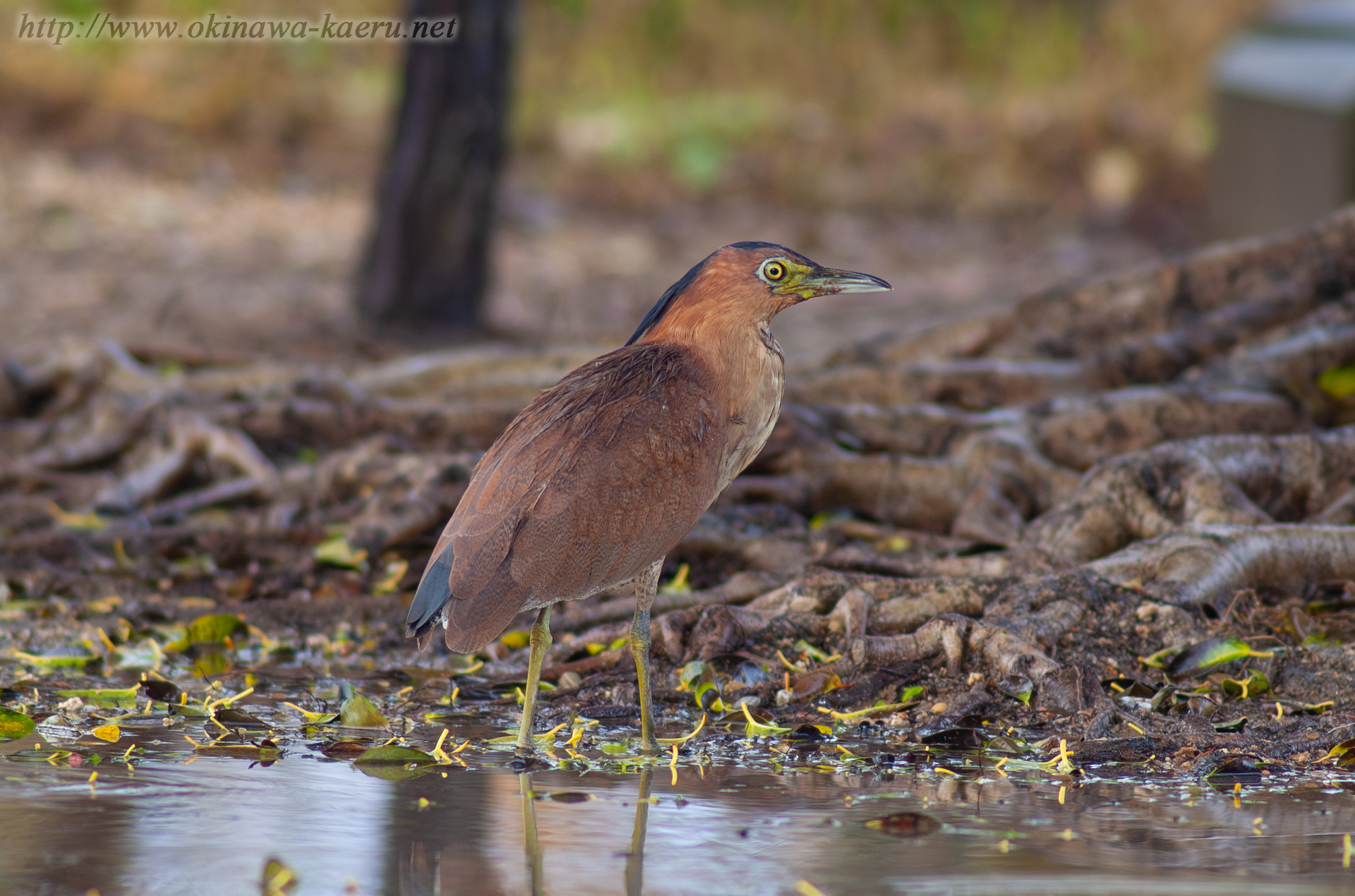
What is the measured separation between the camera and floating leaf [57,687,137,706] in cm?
431

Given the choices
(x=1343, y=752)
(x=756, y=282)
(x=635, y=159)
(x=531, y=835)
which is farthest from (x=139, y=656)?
(x=635, y=159)

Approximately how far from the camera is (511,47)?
9.05m

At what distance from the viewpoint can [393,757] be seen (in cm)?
375

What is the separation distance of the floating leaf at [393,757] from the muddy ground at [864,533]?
1.60ft

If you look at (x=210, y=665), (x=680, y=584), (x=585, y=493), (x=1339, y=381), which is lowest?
(x=210, y=665)

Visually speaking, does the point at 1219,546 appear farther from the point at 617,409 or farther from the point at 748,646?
the point at 617,409

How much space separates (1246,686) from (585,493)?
1.95m

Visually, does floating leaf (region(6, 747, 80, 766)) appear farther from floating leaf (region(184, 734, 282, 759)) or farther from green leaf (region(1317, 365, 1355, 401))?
green leaf (region(1317, 365, 1355, 401))

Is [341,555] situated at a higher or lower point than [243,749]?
higher

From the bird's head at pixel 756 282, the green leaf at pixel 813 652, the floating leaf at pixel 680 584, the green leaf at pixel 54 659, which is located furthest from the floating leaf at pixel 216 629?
the bird's head at pixel 756 282

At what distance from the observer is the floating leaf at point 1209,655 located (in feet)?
14.4

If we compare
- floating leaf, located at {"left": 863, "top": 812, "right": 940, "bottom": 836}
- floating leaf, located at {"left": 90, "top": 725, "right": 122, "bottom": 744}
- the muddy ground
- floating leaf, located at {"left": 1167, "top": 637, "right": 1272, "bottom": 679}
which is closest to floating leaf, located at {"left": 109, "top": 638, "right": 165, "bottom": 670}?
the muddy ground

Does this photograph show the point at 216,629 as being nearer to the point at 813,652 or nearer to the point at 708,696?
the point at 708,696

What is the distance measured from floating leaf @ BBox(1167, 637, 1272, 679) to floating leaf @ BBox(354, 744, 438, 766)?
6.97ft
